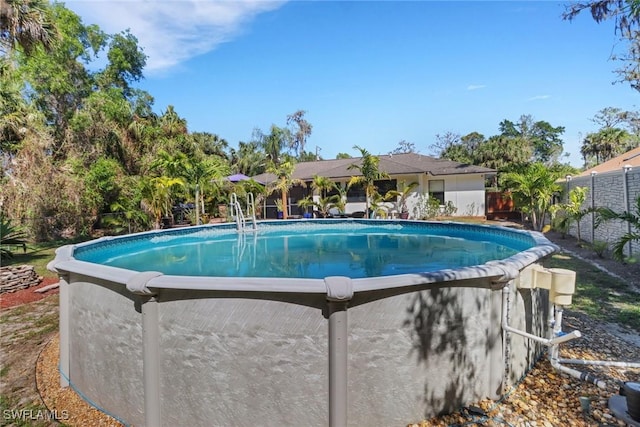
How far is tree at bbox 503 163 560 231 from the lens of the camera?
1582 cm

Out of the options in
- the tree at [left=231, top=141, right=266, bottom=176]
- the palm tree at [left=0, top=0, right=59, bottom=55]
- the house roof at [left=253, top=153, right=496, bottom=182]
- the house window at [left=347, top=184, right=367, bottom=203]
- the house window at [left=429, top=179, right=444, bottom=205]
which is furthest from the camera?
the tree at [left=231, top=141, right=266, bottom=176]

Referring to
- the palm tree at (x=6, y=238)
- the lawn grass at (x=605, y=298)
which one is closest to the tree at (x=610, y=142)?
the lawn grass at (x=605, y=298)

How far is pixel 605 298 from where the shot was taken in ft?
22.4

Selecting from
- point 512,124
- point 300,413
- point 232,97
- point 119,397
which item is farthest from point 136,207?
point 512,124

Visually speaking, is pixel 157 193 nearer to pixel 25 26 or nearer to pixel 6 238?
pixel 6 238

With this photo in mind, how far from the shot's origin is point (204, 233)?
1420 centimetres

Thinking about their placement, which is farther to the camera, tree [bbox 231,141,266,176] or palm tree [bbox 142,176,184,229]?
tree [bbox 231,141,266,176]

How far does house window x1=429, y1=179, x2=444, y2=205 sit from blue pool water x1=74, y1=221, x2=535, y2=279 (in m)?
9.23

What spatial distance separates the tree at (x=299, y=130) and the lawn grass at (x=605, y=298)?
2040 inches

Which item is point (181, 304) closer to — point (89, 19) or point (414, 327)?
point (414, 327)

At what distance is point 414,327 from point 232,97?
27.0 metres

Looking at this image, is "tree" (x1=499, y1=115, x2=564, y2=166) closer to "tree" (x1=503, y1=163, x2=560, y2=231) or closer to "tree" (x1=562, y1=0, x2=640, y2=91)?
"tree" (x1=503, y1=163, x2=560, y2=231)

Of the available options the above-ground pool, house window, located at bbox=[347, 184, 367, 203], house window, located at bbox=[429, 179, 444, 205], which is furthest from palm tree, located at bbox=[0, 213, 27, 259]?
house window, located at bbox=[429, 179, 444, 205]

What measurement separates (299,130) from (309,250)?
49.6 m
